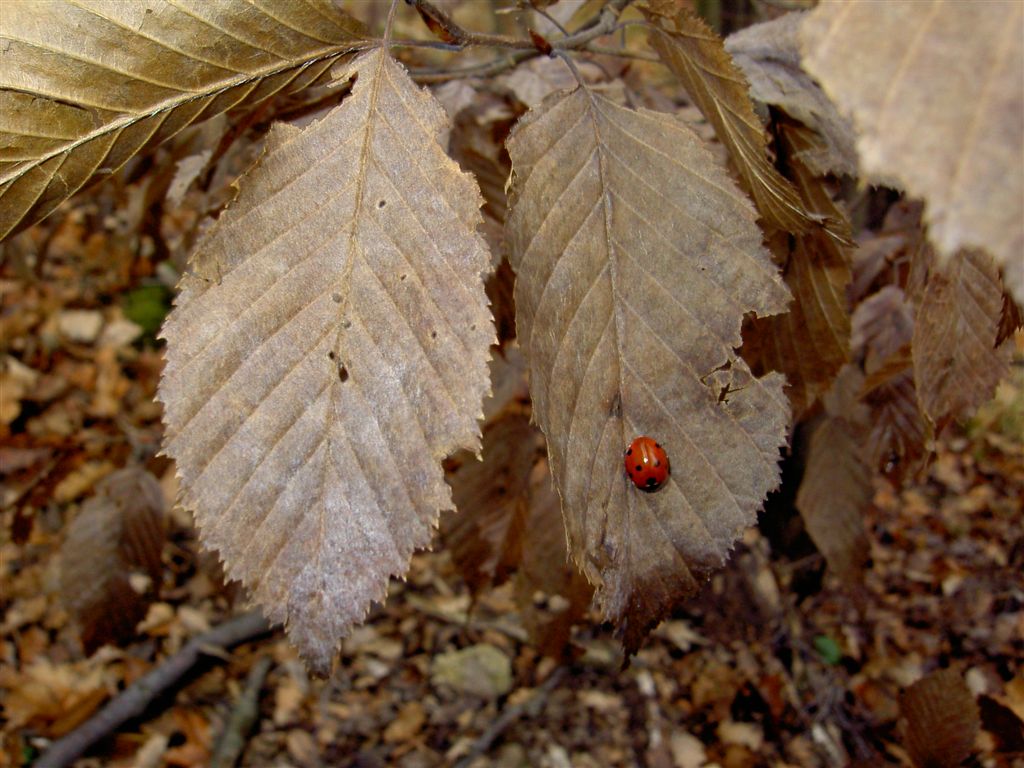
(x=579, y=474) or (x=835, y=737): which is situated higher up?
(x=579, y=474)

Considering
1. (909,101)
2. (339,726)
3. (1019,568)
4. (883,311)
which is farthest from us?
(1019,568)

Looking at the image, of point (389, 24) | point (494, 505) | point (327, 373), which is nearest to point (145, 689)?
point (494, 505)

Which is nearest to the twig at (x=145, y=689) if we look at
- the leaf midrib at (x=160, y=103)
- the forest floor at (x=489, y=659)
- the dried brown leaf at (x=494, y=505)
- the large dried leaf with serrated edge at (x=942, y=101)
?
the forest floor at (x=489, y=659)

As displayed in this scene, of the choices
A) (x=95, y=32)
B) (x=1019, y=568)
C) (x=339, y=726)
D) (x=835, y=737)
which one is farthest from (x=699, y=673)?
(x=95, y=32)

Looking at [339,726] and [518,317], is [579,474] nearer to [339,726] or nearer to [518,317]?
[518,317]

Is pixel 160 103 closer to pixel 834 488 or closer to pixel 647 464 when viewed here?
pixel 647 464

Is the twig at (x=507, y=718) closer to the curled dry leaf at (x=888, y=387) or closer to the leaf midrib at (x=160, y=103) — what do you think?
the curled dry leaf at (x=888, y=387)

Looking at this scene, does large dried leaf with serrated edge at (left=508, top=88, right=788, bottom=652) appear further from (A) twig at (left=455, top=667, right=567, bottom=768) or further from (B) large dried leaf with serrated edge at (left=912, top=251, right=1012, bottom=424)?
(A) twig at (left=455, top=667, right=567, bottom=768)
